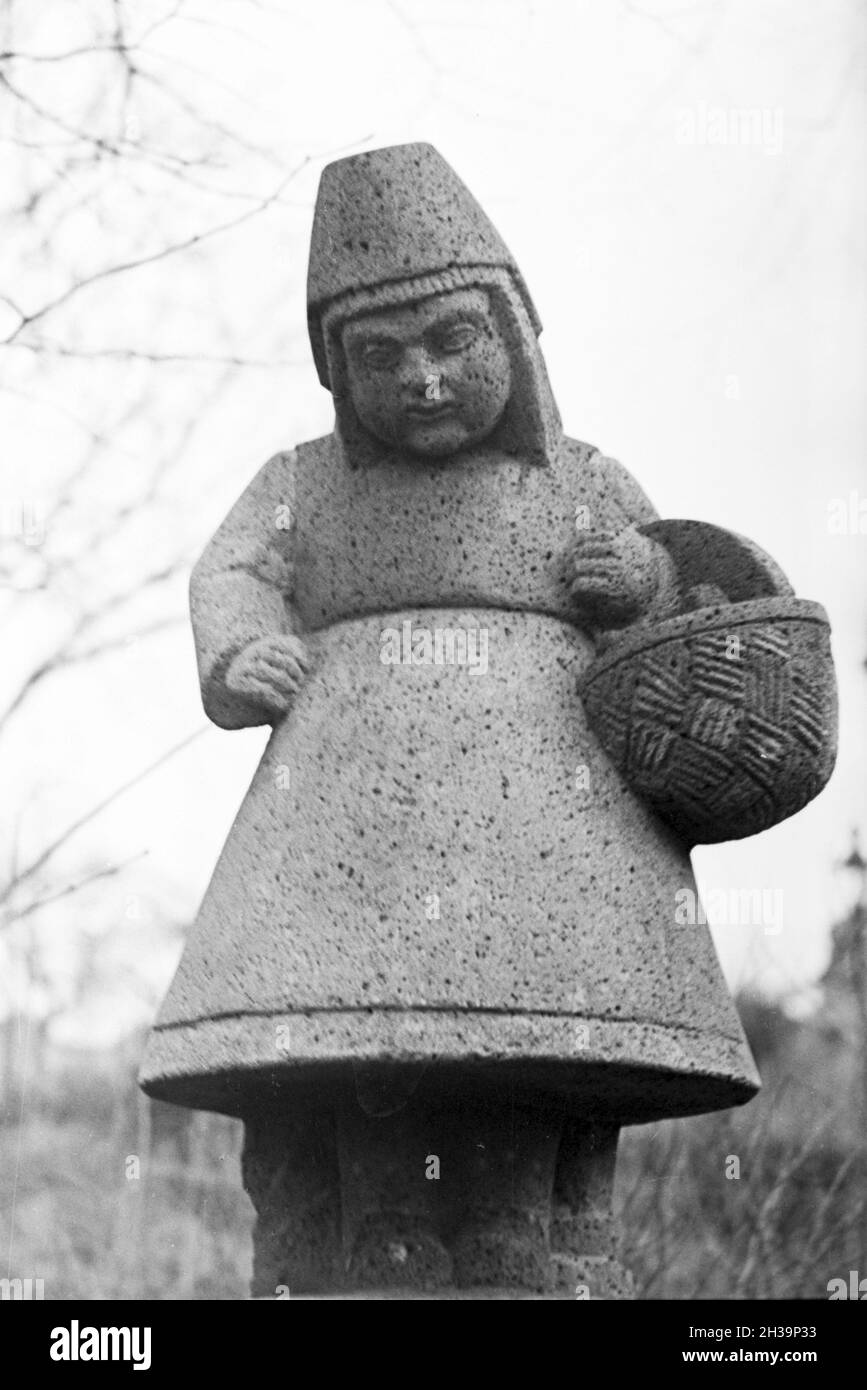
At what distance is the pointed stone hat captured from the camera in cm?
509

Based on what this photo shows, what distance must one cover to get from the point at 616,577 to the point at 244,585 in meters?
0.76

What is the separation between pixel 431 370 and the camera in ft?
16.7

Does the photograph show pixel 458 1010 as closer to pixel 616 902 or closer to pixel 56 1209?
pixel 616 902

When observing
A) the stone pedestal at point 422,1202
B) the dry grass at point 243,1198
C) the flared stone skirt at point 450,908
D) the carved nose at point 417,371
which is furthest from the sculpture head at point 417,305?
the dry grass at point 243,1198

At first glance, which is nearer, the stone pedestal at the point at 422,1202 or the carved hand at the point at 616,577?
the stone pedestal at the point at 422,1202

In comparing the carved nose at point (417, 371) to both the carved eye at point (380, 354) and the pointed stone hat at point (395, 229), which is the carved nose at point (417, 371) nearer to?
the carved eye at point (380, 354)

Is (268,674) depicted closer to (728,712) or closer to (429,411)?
(429,411)

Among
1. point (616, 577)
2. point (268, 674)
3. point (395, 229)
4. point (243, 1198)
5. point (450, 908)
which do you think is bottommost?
point (243, 1198)

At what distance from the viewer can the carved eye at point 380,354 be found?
5125mm

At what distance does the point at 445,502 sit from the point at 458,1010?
1.08 m

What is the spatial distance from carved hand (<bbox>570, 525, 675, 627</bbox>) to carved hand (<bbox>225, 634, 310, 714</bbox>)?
1.91 ft

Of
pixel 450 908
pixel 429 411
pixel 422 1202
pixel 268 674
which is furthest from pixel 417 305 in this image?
pixel 422 1202
